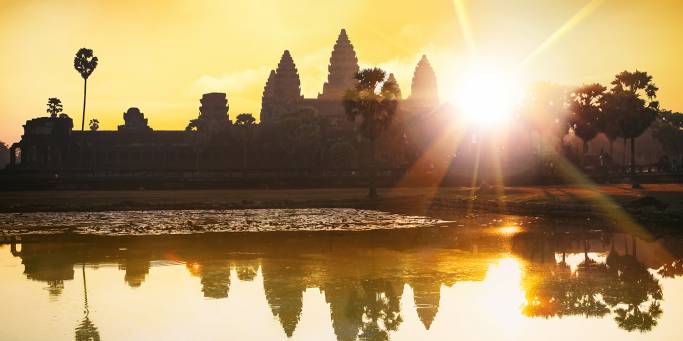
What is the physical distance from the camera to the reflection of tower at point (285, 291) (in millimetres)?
14867

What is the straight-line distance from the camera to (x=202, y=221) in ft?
125

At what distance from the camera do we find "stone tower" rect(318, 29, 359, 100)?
14775 centimetres

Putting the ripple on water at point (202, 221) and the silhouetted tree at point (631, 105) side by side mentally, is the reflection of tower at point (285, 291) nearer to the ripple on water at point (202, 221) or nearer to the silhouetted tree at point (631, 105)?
the ripple on water at point (202, 221)

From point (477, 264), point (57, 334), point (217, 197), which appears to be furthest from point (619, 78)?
point (57, 334)

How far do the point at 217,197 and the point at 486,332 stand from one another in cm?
4617

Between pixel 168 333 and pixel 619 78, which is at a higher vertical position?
pixel 619 78

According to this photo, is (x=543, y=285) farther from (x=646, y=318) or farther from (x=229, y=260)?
(x=229, y=260)

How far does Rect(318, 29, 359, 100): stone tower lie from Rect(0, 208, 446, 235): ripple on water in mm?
101920

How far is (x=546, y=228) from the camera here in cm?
3328

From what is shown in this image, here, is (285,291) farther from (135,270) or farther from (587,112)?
(587,112)

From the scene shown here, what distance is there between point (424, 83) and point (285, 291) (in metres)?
139

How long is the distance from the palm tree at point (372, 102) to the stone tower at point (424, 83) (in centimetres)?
8800

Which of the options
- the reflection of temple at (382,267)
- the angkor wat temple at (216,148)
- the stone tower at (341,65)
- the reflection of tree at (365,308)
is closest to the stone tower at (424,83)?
the stone tower at (341,65)

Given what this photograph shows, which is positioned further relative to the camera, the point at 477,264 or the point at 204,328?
the point at 477,264
